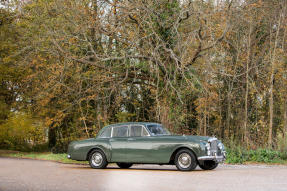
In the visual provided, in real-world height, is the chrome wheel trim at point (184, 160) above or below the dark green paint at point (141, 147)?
below

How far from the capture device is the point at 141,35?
23094 mm

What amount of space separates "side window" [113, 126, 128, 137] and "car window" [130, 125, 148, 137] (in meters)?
0.26

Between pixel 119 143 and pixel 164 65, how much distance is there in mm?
6541

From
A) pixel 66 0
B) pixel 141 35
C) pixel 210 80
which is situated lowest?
pixel 210 80

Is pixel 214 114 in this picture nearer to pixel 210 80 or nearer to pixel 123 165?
pixel 210 80

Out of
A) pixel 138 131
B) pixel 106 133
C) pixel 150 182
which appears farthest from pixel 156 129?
pixel 150 182

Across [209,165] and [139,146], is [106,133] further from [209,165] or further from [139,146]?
[209,165]

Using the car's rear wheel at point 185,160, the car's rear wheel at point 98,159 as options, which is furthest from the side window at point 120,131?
the car's rear wheel at point 185,160

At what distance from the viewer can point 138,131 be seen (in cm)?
1638

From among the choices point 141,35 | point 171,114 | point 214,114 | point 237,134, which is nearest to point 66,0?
point 141,35

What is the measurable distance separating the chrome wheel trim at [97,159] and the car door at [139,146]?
121 cm

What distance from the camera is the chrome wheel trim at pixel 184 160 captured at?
15.0 meters

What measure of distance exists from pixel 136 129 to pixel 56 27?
1218 cm

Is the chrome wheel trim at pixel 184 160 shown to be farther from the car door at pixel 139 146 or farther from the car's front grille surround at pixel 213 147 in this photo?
the car door at pixel 139 146
